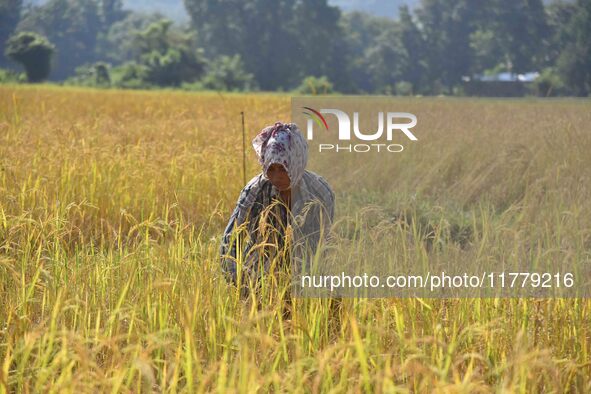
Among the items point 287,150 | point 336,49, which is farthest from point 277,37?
point 287,150

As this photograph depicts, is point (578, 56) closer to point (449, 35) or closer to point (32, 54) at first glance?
point (449, 35)

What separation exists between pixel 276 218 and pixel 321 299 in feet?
0.95

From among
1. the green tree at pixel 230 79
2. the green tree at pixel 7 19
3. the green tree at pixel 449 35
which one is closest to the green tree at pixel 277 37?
the green tree at pixel 230 79

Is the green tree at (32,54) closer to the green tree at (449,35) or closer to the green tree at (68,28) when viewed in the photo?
the green tree at (68,28)

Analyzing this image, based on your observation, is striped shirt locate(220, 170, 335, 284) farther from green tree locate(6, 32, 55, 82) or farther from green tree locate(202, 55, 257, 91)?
green tree locate(6, 32, 55, 82)

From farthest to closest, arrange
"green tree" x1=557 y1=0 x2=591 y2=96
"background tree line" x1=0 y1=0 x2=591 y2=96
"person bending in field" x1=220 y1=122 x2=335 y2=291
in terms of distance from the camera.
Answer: "background tree line" x1=0 y1=0 x2=591 y2=96, "green tree" x1=557 y1=0 x2=591 y2=96, "person bending in field" x1=220 y1=122 x2=335 y2=291

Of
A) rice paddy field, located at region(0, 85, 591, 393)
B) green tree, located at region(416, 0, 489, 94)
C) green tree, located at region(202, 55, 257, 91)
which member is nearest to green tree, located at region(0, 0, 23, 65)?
green tree, located at region(202, 55, 257, 91)

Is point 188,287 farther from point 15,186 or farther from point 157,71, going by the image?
point 157,71

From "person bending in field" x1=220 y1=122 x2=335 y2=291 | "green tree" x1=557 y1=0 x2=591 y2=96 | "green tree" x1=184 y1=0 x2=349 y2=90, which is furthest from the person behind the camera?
"green tree" x1=184 y1=0 x2=349 y2=90

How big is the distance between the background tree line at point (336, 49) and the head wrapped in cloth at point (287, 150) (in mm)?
42460

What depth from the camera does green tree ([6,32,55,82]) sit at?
5019 centimetres

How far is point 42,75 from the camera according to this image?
51.7m

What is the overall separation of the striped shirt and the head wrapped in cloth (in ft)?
0.24

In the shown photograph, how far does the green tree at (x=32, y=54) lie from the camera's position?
1976 inches
